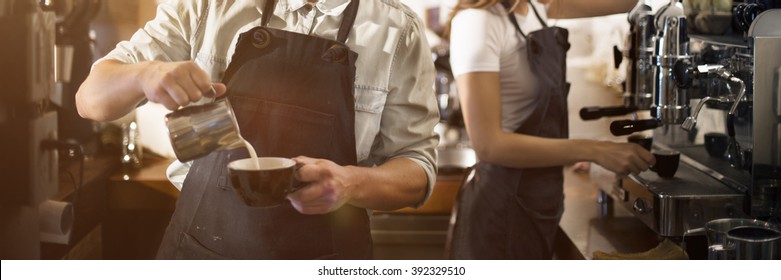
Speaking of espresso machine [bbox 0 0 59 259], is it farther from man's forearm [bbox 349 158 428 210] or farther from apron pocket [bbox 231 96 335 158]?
man's forearm [bbox 349 158 428 210]

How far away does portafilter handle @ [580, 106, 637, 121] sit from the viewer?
1.91 meters

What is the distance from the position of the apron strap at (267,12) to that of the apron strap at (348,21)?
12 cm

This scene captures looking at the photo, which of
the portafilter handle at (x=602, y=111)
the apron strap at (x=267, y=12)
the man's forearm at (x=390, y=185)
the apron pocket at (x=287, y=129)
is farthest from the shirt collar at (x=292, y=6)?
the portafilter handle at (x=602, y=111)

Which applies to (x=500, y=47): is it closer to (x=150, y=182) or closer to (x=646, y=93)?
(x=646, y=93)

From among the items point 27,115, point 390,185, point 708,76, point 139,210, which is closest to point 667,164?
point 708,76

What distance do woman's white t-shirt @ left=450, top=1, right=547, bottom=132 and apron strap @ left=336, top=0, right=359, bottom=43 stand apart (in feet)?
1.03

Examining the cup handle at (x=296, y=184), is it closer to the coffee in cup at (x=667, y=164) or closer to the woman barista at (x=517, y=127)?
the woman barista at (x=517, y=127)

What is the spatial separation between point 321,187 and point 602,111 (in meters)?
0.72

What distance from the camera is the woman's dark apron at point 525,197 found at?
1874 mm

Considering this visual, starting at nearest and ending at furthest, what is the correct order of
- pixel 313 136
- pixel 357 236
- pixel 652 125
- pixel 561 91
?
1. pixel 313 136
2. pixel 357 236
3. pixel 652 125
4. pixel 561 91
